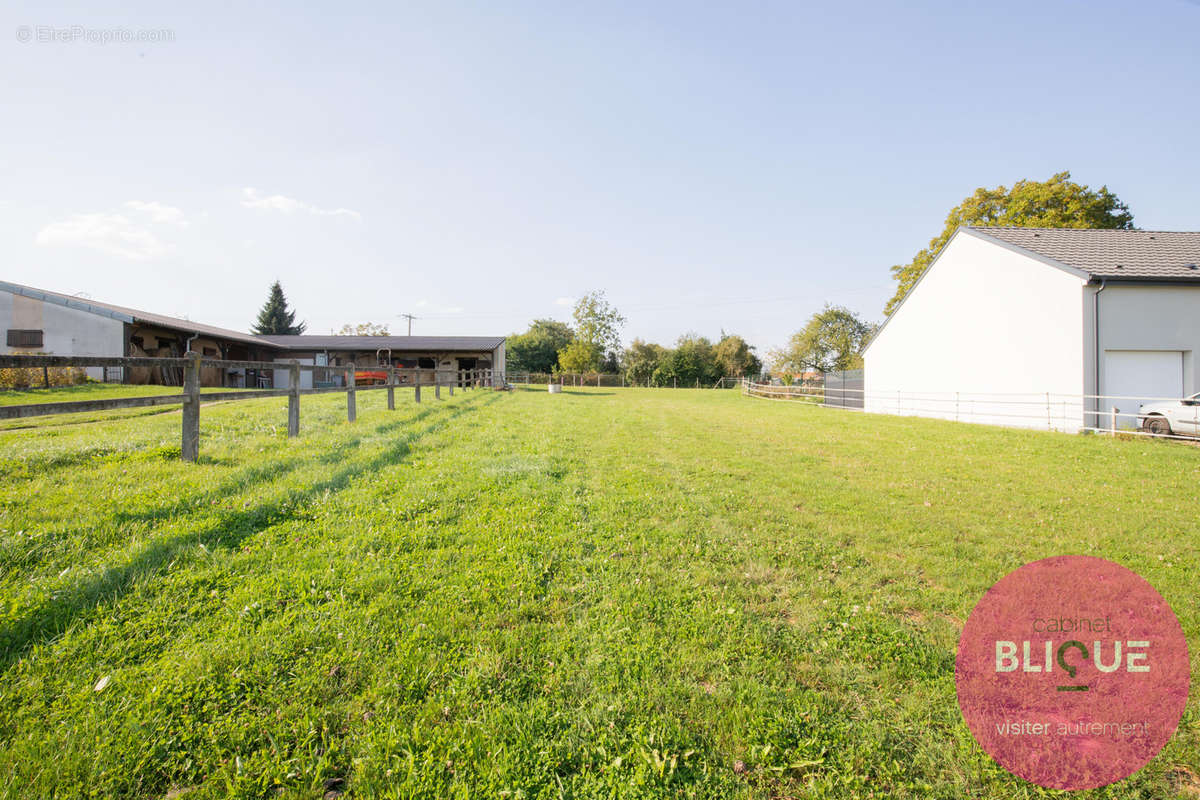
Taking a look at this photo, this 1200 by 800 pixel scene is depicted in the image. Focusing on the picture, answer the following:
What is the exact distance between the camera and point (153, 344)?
2417 cm

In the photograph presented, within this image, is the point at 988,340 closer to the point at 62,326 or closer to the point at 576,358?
the point at 62,326

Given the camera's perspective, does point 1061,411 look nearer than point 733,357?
Yes

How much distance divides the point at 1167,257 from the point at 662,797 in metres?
22.9

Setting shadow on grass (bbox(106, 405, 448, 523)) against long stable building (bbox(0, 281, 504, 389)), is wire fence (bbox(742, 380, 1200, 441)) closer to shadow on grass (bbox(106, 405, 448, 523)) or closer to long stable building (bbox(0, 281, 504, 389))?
shadow on grass (bbox(106, 405, 448, 523))

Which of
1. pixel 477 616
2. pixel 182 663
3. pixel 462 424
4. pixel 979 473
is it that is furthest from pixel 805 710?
pixel 462 424

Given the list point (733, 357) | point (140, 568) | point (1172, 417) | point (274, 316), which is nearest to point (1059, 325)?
point (1172, 417)

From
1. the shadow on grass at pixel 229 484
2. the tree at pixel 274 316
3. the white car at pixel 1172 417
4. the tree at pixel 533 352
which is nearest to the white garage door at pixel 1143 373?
the white car at pixel 1172 417

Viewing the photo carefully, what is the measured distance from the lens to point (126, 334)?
21.0 m

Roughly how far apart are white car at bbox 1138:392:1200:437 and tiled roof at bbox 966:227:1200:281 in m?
3.99

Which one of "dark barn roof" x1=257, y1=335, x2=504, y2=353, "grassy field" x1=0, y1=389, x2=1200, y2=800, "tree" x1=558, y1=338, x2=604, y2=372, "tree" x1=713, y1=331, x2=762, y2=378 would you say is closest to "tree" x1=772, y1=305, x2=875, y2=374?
"tree" x1=713, y1=331, x2=762, y2=378

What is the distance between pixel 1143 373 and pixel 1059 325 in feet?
8.06

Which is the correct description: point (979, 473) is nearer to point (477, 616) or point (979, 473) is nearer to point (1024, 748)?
point (1024, 748)

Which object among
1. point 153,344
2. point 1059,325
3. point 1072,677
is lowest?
point 1072,677

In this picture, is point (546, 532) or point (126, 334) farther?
point (126, 334)
